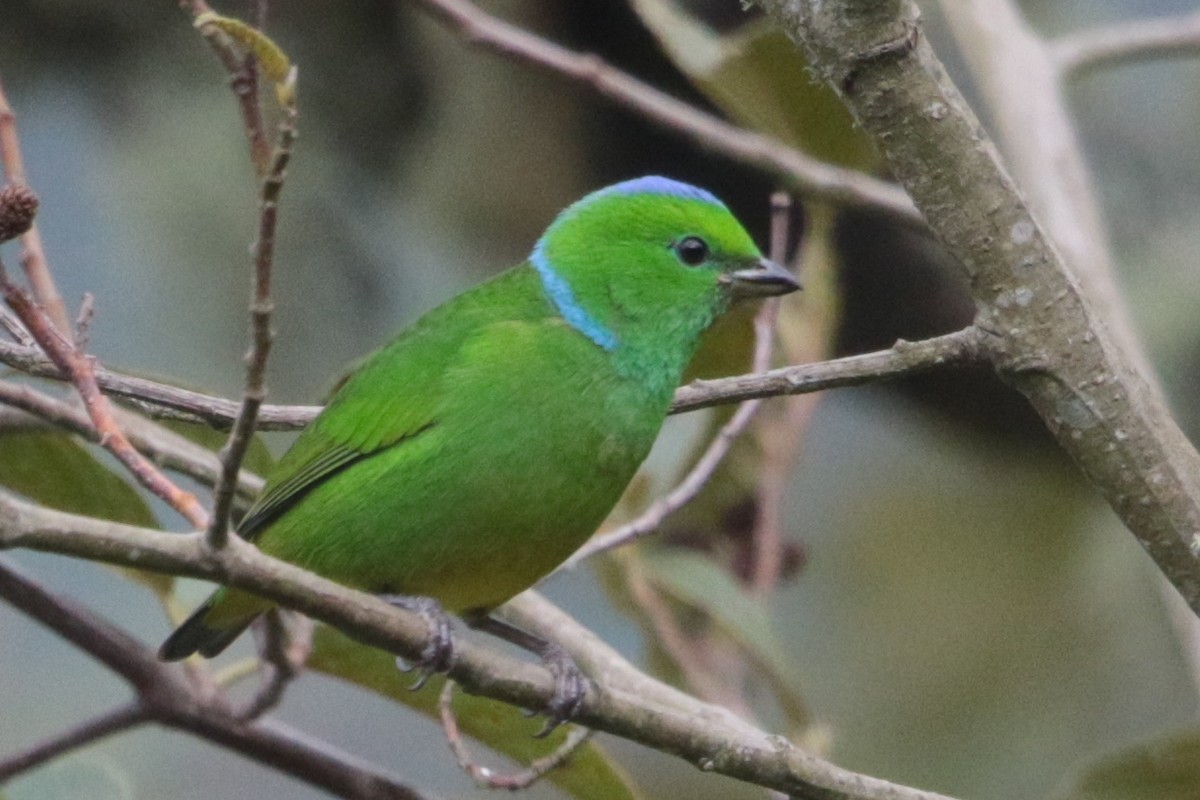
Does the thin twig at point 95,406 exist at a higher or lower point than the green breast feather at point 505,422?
lower

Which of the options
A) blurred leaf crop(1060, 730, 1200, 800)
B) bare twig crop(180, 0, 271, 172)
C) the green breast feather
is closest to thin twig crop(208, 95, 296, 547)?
bare twig crop(180, 0, 271, 172)

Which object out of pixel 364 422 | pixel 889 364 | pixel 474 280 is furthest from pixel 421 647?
pixel 474 280

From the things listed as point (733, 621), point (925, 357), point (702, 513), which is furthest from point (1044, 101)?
point (925, 357)

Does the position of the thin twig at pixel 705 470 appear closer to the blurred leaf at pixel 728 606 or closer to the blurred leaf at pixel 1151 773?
the blurred leaf at pixel 728 606

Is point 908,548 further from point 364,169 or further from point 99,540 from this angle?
point 99,540

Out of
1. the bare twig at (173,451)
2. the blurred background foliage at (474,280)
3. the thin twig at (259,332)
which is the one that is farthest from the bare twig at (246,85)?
the blurred background foliage at (474,280)

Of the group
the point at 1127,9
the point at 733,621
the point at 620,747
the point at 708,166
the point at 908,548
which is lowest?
the point at 620,747

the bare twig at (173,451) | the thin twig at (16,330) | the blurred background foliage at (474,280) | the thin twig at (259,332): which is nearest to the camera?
the thin twig at (259,332)

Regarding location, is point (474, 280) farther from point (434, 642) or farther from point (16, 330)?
point (434, 642)

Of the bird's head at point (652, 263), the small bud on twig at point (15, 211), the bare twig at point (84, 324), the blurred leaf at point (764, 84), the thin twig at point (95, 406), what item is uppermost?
the blurred leaf at point (764, 84)
